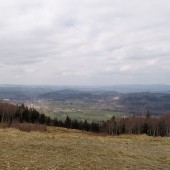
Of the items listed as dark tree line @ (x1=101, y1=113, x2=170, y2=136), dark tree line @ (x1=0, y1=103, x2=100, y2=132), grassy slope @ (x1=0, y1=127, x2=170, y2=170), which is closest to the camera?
grassy slope @ (x1=0, y1=127, x2=170, y2=170)

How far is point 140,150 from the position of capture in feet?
102

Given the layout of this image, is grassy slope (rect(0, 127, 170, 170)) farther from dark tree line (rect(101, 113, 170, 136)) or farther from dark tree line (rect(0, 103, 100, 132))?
dark tree line (rect(0, 103, 100, 132))

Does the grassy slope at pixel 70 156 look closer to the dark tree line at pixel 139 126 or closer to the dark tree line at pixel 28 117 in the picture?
the dark tree line at pixel 139 126

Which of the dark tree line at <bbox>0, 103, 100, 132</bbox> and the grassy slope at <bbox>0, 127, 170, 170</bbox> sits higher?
the grassy slope at <bbox>0, 127, 170, 170</bbox>

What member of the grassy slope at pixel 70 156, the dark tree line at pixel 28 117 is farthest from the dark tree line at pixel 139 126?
the grassy slope at pixel 70 156

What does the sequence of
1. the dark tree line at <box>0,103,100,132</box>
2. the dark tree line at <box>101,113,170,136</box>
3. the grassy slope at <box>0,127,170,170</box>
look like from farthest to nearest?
the dark tree line at <box>0,103,100,132</box> < the dark tree line at <box>101,113,170,136</box> < the grassy slope at <box>0,127,170,170</box>

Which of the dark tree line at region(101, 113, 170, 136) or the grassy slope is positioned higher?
the grassy slope

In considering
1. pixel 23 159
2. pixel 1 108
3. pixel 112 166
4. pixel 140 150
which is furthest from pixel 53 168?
pixel 1 108

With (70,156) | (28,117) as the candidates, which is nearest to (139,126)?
(28,117)

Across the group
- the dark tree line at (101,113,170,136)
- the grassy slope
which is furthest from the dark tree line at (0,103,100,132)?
the grassy slope

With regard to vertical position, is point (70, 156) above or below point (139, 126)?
above

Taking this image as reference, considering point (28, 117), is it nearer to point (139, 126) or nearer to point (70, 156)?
point (139, 126)

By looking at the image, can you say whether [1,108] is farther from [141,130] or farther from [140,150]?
[140,150]

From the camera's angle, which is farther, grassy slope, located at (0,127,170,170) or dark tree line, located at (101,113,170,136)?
dark tree line, located at (101,113,170,136)
